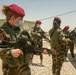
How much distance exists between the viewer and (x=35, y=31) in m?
9.05

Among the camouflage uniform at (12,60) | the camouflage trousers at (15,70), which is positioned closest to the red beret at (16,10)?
the camouflage uniform at (12,60)

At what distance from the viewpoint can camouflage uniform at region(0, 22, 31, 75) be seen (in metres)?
3.11

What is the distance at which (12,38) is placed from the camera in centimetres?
322

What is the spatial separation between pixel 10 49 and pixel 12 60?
275 mm

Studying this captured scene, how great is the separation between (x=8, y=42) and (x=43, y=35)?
594 cm

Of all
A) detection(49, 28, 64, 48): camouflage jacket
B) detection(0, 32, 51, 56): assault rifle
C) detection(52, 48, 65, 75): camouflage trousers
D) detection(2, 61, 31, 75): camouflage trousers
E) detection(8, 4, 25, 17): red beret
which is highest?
detection(8, 4, 25, 17): red beret

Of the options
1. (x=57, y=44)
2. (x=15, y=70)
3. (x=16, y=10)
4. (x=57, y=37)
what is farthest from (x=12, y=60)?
(x=57, y=44)

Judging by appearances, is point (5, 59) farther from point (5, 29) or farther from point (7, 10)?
point (7, 10)

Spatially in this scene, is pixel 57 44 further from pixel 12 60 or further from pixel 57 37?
pixel 12 60

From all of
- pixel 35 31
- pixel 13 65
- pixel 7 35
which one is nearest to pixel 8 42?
pixel 7 35

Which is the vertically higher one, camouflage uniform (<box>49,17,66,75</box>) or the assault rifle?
the assault rifle

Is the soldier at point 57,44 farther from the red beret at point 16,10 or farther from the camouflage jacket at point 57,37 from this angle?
the red beret at point 16,10

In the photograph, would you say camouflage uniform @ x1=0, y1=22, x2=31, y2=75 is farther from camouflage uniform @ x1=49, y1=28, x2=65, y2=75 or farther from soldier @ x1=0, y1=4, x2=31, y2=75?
camouflage uniform @ x1=49, y1=28, x2=65, y2=75

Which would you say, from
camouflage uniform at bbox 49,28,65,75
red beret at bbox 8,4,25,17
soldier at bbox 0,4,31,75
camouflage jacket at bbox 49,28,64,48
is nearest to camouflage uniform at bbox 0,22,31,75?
soldier at bbox 0,4,31,75
